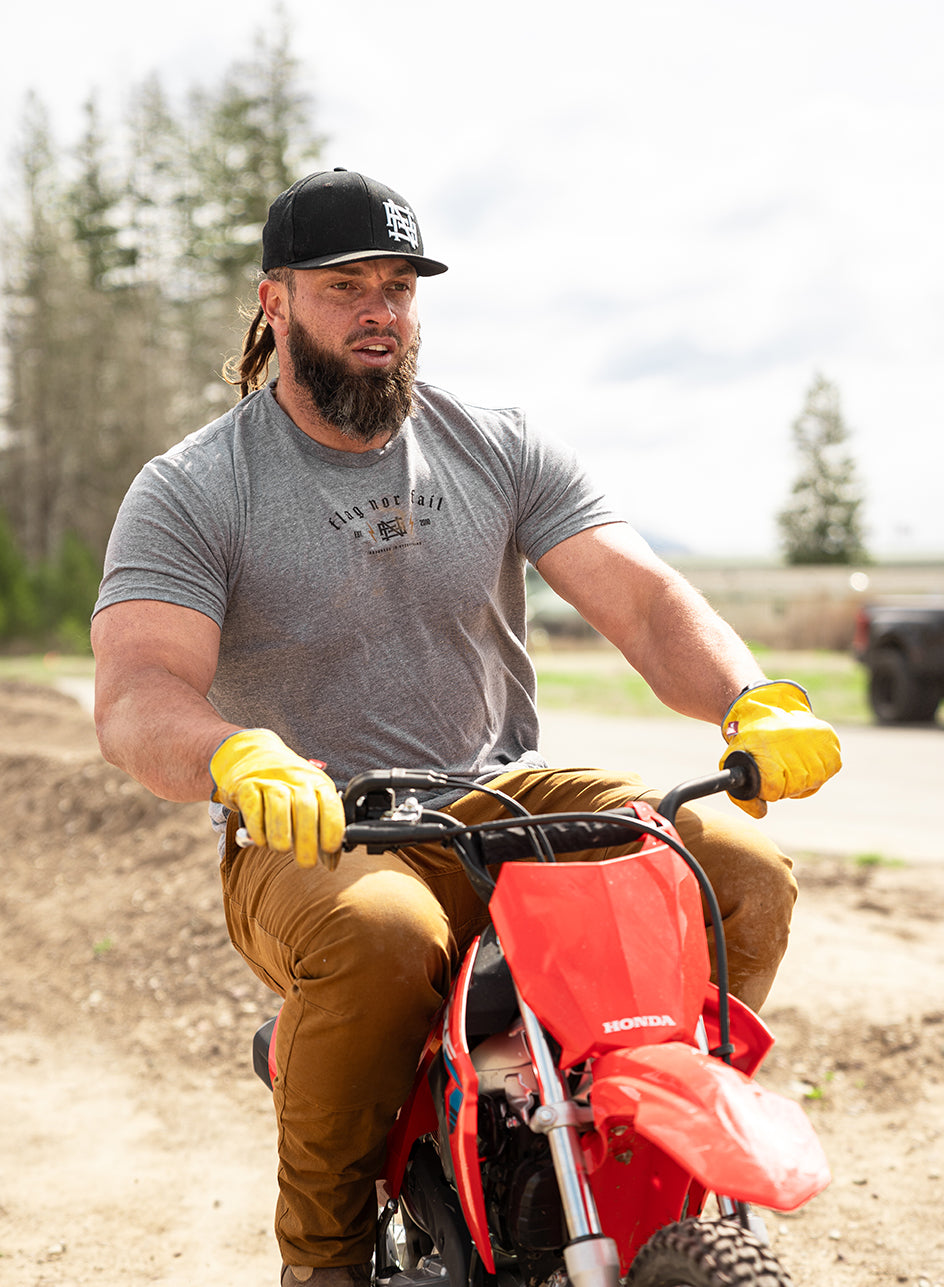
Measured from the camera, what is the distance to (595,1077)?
74.1 inches

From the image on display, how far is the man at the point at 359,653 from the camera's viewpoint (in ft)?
7.57

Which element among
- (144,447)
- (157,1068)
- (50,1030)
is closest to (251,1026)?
(157,1068)

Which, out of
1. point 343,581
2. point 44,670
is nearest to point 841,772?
point 343,581

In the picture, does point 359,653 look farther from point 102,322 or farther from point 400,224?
point 102,322

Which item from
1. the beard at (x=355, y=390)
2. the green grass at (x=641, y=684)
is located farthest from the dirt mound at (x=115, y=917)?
the green grass at (x=641, y=684)

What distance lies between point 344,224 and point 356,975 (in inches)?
68.4

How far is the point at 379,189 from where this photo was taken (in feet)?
10.0

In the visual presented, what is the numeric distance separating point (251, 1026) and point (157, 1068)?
38 cm

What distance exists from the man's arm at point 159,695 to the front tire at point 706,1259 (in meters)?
1.10

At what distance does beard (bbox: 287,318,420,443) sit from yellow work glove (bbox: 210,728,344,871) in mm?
1168

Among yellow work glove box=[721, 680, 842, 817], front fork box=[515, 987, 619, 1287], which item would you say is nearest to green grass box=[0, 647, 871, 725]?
yellow work glove box=[721, 680, 842, 817]

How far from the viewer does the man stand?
2307mm

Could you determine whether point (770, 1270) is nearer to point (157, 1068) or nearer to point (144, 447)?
point (157, 1068)

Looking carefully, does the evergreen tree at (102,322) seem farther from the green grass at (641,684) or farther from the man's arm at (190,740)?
the man's arm at (190,740)
